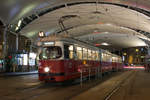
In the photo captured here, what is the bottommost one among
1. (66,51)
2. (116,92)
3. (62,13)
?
(116,92)

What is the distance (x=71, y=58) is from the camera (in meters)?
15.7

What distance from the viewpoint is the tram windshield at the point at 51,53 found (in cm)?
1482

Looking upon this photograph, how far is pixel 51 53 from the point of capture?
49.4 ft

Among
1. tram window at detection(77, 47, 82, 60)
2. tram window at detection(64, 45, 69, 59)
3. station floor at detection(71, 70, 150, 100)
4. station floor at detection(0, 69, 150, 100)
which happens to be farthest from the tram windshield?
station floor at detection(71, 70, 150, 100)

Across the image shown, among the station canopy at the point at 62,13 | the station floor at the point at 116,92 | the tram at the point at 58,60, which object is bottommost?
the station floor at the point at 116,92

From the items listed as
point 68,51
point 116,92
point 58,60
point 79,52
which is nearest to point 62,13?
point 79,52

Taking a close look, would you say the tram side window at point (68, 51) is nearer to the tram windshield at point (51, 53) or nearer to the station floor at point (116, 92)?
the tram windshield at point (51, 53)

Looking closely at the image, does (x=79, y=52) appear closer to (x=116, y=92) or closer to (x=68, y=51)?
(x=68, y=51)

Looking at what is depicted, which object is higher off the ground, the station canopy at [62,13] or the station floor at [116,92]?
the station canopy at [62,13]

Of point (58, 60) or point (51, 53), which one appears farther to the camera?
point (51, 53)

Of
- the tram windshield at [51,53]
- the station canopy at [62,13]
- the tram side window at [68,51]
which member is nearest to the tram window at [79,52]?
the tram side window at [68,51]

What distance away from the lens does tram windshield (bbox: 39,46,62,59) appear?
14.8m

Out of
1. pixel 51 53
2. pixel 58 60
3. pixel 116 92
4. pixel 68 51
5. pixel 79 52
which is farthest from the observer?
pixel 79 52

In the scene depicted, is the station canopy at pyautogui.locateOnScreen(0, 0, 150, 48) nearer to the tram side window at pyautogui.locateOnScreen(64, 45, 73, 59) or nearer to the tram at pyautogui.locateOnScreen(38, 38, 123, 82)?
the tram at pyautogui.locateOnScreen(38, 38, 123, 82)
